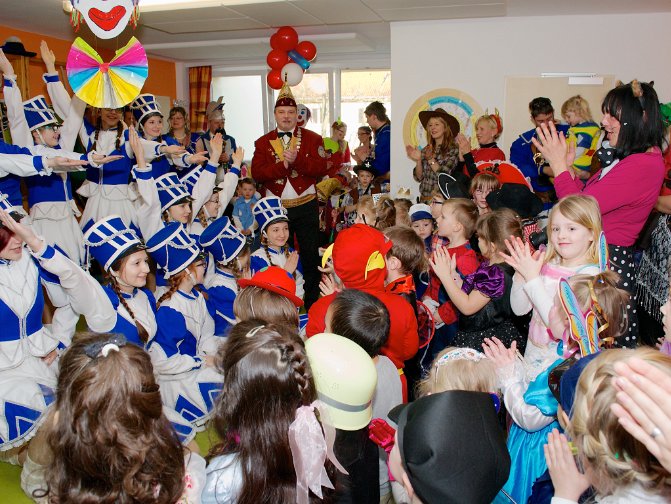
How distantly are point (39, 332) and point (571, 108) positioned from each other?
406 cm

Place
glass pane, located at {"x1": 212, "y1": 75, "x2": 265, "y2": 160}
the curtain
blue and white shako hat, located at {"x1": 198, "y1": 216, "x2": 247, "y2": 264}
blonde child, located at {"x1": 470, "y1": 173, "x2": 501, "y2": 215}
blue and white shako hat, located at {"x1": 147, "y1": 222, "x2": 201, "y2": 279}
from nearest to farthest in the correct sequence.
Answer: blue and white shako hat, located at {"x1": 147, "y1": 222, "x2": 201, "y2": 279}, blue and white shako hat, located at {"x1": 198, "y1": 216, "x2": 247, "y2": 264}, blonde child, located at {"x1": 470, "y1": 173, "x2": 501, "y2": 215}, the curtain, glass pane, located at {"x1": 212, "y1": 75, "x2": 265, "y2": 160}

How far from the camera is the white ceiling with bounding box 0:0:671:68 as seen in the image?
16.8 ft

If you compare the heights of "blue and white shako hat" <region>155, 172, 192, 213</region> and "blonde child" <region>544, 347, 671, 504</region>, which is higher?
"blue and white shako hat" <region>155, 172, 192, 213</region>

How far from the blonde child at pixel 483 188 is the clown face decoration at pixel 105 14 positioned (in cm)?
277

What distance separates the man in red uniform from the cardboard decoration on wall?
154 centimetres

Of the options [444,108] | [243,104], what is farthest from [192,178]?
[243,104]

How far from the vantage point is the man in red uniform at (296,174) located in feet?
15.8

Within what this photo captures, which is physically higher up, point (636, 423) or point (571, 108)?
point (571, 108)

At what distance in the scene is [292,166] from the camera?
192 inches

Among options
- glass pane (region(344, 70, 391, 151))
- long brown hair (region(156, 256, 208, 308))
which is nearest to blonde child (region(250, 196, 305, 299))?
long brown hair (region(156, 256, 208, 308))

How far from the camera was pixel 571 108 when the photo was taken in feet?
14.8

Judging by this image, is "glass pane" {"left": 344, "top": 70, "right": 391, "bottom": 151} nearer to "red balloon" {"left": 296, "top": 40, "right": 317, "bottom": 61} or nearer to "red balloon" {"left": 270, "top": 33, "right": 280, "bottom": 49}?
"red balloon" {"left": 296, "top": 40, "right": 317, "bottom": 61}

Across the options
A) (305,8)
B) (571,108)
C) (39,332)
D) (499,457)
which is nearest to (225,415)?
→ (499,457)

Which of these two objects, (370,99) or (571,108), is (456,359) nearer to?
(571,108)
